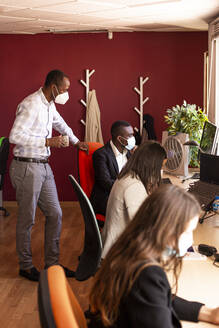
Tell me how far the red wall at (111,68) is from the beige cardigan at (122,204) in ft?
12.4

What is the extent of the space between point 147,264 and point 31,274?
268cm

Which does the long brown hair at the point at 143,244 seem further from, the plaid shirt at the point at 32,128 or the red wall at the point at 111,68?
the red wall at the point at 111,68

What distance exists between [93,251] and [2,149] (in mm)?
3018

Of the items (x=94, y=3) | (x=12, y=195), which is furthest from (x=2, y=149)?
(x=94, y=3)

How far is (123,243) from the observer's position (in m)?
1.41

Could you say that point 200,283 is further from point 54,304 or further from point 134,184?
point 54,304

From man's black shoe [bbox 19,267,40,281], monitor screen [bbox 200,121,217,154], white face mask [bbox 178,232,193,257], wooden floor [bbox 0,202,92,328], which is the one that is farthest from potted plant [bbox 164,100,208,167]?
white face mask [bbox 178,232,193,257]

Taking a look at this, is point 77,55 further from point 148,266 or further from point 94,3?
point 148,266

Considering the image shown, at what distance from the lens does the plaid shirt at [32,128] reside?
3.70 metres

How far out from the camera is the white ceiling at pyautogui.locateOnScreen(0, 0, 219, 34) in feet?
13.9

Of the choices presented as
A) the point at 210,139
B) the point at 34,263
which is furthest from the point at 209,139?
the point at 34,263

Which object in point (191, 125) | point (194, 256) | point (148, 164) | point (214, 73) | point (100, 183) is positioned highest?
point (214, 73)

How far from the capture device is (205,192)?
127 inches

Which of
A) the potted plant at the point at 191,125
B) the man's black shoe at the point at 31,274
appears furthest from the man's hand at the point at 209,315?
the potted plant at the point at 191,125
